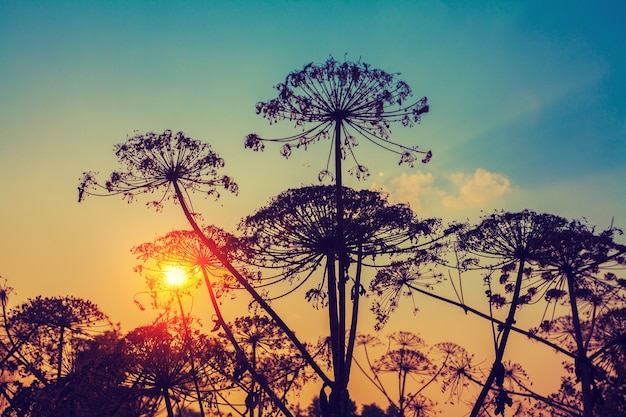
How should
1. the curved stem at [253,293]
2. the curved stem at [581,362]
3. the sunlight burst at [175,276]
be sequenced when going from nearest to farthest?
1. the curved stem at [253,293]
2. the curved stem at [581,362]
3. the sunlight burst at [175,276]

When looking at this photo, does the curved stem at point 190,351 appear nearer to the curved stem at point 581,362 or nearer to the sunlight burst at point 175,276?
the sunlight burst at point 175,276

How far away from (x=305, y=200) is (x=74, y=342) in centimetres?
1567

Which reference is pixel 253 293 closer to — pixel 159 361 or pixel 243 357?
pixel 243 357

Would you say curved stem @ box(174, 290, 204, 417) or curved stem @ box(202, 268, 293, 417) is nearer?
curved stem @ box(202, 268, 293, 417)

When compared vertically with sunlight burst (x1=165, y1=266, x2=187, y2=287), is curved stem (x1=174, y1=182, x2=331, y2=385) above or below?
below

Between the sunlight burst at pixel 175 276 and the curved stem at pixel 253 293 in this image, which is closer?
the curved stem at pixel 253 293

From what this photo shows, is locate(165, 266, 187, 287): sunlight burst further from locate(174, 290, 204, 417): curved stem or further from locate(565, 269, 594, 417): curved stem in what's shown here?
locate(565, 269, 594, 417): curved stem

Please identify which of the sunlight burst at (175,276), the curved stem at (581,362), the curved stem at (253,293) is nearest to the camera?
the curved stem at (253,293)

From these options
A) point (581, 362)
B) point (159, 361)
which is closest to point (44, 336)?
point (159, 361)

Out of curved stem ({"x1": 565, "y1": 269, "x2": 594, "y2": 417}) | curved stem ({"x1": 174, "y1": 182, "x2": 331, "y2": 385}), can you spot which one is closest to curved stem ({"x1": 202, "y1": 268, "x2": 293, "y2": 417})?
curved stem ({"x1": 174, "y1": 182, "x2": 331, "y2": 385})

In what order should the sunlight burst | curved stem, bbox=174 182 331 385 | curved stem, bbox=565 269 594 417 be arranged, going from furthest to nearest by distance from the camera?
the sunlight burst < curved stem, bbox=565 269 594 417 < curved stem, bbox=174 182 331 385

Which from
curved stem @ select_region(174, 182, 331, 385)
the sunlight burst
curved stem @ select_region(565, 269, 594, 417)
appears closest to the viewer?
curved stem @ select_region(174, 182, 331, 385)

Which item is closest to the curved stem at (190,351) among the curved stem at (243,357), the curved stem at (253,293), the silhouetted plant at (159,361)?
the silhouetted plant at (159,361)

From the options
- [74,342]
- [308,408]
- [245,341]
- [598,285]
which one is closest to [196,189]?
[245,341]
